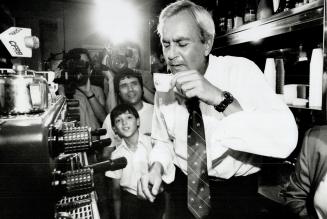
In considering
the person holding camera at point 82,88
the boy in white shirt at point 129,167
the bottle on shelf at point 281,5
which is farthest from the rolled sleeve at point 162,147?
the person holding camera at point 82,88

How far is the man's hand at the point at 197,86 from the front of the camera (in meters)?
1.11

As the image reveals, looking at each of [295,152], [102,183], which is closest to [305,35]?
[295,152]

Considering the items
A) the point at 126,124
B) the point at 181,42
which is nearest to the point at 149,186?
the point at 181,42

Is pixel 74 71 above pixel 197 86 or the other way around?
above

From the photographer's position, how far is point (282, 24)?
70.2 inches

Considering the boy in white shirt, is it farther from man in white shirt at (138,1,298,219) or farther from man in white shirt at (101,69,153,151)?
man in white shirt at (138,1,298,219)

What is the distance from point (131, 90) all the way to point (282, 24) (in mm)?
1995

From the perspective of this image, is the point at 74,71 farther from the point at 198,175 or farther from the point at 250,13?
the point at 198,175

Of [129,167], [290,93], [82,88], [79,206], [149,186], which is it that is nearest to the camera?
[79,206]

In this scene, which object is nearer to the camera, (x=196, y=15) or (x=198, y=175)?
(x=198, y=175)

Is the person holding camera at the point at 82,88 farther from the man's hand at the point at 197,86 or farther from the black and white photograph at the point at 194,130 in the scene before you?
the man's hand at the point at 197,86

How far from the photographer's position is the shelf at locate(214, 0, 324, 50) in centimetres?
148

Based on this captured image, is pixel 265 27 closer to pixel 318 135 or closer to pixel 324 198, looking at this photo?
pixel 318 135

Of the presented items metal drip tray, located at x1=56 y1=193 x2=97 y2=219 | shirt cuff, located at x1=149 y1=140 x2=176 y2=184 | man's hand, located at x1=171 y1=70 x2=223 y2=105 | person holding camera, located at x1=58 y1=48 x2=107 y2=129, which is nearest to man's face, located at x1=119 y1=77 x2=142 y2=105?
person holding camera, located at x1=58 y1=48 x2=107 y2=129
